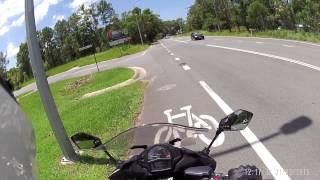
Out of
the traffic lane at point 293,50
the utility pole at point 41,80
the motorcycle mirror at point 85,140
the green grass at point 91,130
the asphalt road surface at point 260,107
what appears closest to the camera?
the motorcycle mirror at point 85,140

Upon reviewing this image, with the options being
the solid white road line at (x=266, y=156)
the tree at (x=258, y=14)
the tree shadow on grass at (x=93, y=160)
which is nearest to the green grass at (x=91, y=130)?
the tree shadow on grass at (x=93, y=160)

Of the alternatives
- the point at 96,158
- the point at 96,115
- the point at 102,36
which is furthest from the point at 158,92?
the point at 102,36

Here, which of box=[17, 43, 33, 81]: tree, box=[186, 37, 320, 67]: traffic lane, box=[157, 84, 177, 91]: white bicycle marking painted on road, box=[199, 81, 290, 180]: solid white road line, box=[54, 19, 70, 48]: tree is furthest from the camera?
box=[54, 19, 70, 48]: tree

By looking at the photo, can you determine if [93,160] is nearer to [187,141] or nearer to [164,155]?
[187,141]

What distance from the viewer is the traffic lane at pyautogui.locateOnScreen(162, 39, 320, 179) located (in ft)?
26.2

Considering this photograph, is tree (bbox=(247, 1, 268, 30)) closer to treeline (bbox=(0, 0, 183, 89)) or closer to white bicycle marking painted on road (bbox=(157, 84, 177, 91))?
treeline (bbox=(0, 0, 183, 89))

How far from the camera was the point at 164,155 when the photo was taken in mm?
3258

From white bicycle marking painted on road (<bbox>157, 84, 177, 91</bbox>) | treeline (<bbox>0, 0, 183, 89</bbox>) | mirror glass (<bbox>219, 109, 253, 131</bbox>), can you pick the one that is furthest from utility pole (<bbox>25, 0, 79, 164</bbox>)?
treeline (<bbox>0, 0, 183, 89</bbox>)

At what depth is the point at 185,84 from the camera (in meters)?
19.5

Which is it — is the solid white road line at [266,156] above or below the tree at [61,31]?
above

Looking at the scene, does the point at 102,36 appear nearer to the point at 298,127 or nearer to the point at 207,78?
the point at 207,78

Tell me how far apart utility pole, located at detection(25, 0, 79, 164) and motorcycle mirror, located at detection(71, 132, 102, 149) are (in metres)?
5.55

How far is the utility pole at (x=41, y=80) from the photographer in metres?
9.07

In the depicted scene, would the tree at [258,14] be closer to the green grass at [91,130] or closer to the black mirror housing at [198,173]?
the green grass at [91,130]
